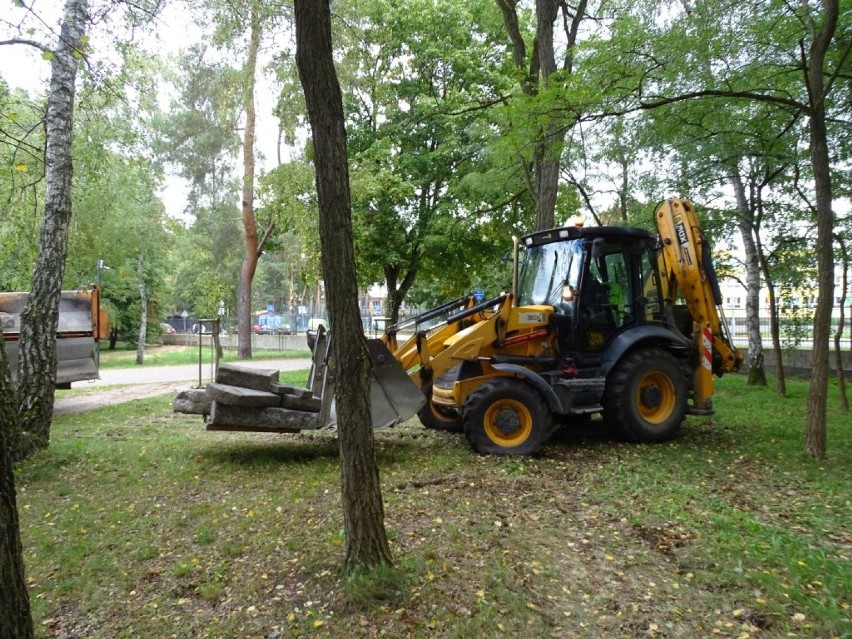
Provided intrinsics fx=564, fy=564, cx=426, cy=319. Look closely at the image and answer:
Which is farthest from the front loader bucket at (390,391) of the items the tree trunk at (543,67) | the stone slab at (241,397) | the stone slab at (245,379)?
the tree trunk at (543,67)

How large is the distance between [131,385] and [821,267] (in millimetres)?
14642

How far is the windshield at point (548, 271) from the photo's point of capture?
7047mm

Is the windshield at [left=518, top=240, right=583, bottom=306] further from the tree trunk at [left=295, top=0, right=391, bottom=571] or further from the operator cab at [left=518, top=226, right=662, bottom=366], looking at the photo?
the tree trunk at [left=295, top=0, right=391, bottom=571]

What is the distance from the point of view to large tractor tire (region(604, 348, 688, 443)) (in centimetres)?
679

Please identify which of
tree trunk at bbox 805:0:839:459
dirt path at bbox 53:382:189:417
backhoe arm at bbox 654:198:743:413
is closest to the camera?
tree trunk at bbox 805:0:839:459

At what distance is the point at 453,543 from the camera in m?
3.91

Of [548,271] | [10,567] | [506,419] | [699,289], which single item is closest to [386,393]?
[506,419]

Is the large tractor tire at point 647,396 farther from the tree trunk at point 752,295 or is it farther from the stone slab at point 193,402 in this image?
the tree trunk at point 752,295

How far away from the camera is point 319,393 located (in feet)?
21.2

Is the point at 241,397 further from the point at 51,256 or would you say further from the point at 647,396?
the point at 647,396

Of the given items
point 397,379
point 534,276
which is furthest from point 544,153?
point 397,379

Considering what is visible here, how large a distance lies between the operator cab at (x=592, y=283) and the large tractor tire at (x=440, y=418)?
183 cm

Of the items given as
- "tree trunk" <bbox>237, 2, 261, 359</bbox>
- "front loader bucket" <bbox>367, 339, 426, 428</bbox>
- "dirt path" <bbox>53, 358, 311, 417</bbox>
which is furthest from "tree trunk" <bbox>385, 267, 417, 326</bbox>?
"front loader bucket" <bbox>367, 339, 426, 428</bbox>

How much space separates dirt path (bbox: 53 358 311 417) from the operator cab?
892cm
